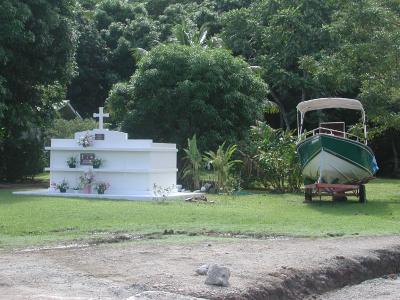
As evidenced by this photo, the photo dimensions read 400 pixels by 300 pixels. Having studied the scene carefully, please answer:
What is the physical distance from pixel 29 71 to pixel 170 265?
762 inches

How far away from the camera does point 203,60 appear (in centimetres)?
3097

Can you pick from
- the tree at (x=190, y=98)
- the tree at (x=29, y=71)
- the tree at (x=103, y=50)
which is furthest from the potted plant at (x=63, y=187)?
the tree at (x=103, y=50)

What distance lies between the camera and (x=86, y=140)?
23859 millimetres

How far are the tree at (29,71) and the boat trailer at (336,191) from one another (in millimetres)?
10641

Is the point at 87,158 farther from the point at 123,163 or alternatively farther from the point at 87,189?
the point at 123,163

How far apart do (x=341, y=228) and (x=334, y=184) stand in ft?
20.8

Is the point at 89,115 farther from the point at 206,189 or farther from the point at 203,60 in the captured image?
the point at 206,189

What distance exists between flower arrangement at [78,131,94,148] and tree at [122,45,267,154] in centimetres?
711

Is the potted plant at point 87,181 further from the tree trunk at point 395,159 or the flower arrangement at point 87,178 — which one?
the tree trunk at point 395,159

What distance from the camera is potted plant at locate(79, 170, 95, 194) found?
932 inches

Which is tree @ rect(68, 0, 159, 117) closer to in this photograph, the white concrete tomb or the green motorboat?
the white concrete tomb

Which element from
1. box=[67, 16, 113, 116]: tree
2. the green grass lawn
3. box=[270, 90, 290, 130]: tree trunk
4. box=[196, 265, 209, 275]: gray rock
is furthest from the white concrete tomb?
box=[67, 16, 113, 116]: tree

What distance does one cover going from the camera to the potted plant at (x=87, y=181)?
23.7m

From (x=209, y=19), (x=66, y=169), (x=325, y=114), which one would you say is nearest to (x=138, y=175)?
(x=66, y=169)
